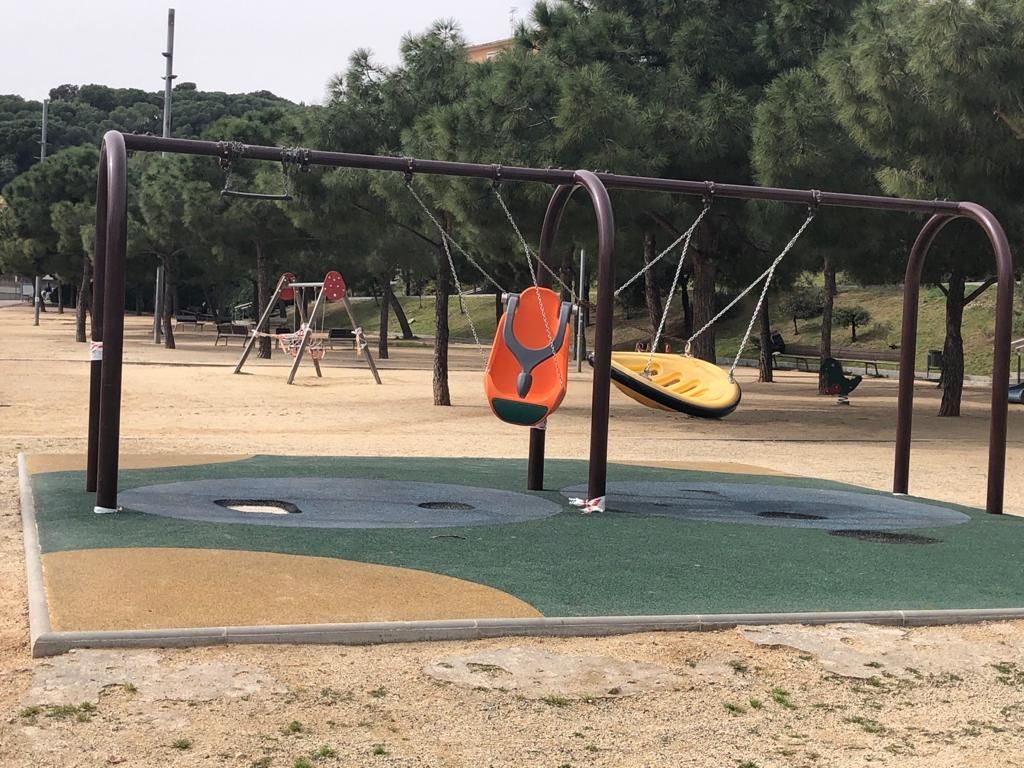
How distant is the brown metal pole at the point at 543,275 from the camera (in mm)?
9617

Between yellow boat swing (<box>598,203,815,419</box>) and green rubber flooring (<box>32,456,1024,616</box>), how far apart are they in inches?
79.8

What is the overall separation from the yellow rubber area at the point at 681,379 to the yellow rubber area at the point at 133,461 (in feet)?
11.6

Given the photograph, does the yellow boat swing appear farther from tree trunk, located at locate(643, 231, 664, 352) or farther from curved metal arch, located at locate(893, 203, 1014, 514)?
tree trunk, located at locate(643, 231, 664, 352)

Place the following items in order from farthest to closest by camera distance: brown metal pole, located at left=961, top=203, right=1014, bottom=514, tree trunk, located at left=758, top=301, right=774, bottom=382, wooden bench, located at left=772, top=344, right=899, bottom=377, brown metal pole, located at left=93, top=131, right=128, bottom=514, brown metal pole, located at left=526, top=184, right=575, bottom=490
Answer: wooden bench, located at left=772, top=344, right=899, bottom=377, tree trunk, located at left=758, top=301, right=774, bottom=382, brown metal pole, located at left=526, top=184, right=575, bottom=490, brown metal pole, located at left=961, top=203, right=1014, bottom=514, brown metal pole, located at left=93, top=131, right=128, bottom=514

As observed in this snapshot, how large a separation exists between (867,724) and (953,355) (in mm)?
17434

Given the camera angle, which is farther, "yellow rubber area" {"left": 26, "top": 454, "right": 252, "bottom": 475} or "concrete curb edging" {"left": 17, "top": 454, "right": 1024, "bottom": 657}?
"yellow rubber area" {"left": 26, "top": 454, "right": 252, "bottom": 475}

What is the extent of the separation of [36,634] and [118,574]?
3.49 feet

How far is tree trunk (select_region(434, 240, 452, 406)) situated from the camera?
1970 centimetres

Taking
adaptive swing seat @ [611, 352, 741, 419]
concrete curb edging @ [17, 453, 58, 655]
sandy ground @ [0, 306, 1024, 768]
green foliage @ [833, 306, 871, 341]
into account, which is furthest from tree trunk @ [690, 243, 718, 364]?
green foliage @ [833, 306, 871, 341]

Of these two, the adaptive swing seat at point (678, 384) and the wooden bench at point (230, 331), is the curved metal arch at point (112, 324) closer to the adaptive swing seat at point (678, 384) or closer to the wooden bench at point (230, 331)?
the adaptive swing seat at point (678, 384)

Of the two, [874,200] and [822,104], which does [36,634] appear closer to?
[874,200]

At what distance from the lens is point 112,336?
24.9 ft

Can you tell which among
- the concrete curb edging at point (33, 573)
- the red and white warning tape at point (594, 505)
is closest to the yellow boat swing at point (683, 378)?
the red and white warning tape at point (594, 505)

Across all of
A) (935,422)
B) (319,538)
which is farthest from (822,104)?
(319,538)
